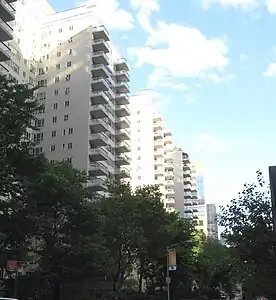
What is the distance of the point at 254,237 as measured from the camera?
18.5 m

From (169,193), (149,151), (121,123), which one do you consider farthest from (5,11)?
(169,193)

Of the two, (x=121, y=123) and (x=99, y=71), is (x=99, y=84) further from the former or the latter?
(x=121, y=123)

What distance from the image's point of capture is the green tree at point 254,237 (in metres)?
18.3

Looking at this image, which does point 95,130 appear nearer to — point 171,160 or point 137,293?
point 137,293

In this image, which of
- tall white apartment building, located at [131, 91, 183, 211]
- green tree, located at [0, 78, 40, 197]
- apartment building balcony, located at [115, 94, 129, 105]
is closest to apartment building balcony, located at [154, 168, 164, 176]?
tall white apartment building, located at [131, 91, 183, 211]

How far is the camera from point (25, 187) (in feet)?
78.7

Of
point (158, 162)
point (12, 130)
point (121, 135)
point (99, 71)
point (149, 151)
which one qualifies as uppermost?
point (99, 71)

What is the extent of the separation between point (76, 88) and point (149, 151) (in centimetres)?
4579

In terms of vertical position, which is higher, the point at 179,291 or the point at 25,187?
the point at 25,187

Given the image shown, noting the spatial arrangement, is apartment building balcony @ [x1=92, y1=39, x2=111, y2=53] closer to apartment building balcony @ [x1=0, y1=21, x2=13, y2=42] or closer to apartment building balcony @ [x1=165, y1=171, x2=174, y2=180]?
apartment building balcony @ [x1=0, y1=21, x2=13, y2=42]

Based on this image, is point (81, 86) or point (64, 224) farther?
point (81, 86)

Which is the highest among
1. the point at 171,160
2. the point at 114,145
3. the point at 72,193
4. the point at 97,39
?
the point at 97,39

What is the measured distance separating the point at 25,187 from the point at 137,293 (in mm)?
28120

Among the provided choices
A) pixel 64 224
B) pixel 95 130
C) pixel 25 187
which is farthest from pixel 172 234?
pixel 95 130
